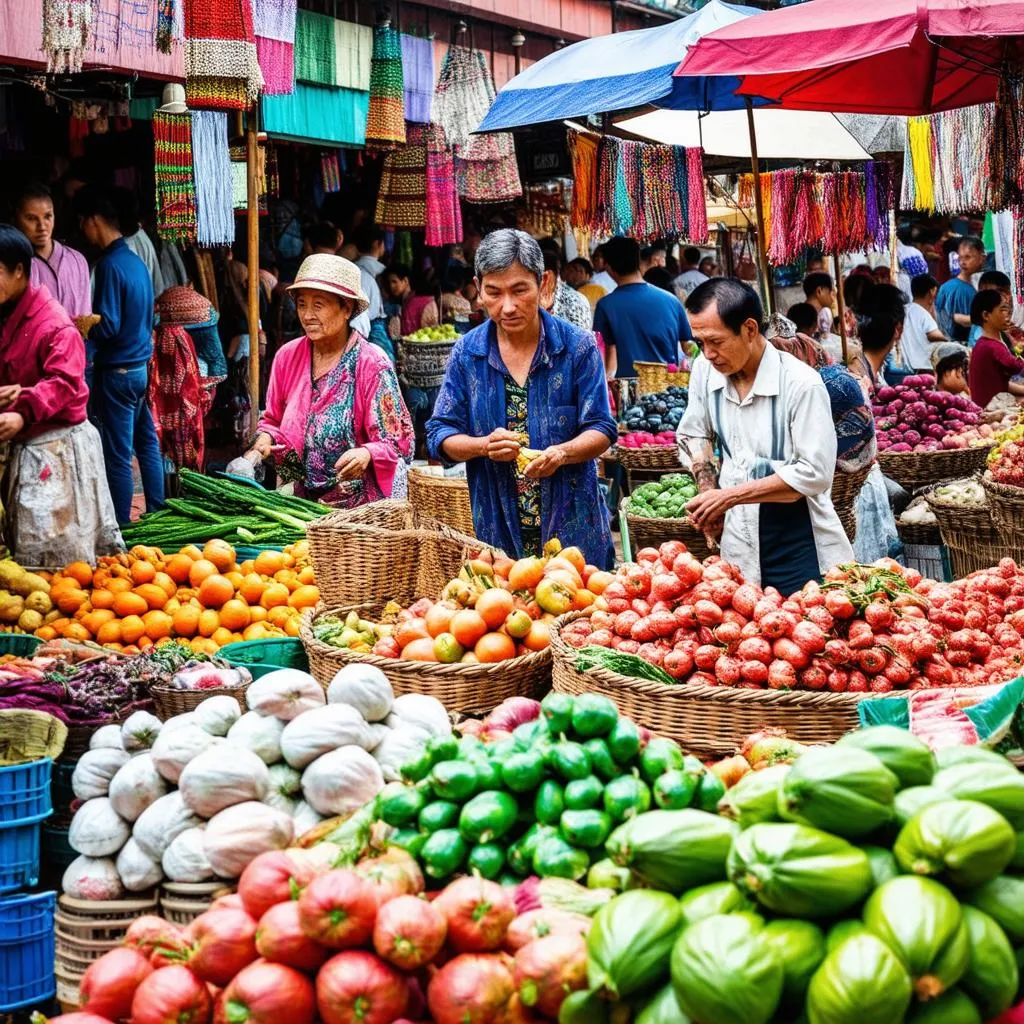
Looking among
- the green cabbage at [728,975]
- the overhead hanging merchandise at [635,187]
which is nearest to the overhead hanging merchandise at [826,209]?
the overhead hanging merchandise at [635,187]

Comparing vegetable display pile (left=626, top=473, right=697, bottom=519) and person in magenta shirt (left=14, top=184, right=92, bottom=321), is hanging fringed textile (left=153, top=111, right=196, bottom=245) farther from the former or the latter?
vegetable display pile (left=626, top=473, right=697, bottom=519)

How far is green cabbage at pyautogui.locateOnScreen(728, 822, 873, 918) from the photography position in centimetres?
170

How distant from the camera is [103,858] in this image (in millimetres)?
2793

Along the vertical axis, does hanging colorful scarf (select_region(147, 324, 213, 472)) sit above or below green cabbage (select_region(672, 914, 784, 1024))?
above

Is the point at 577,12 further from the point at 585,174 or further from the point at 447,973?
the point at 447,973

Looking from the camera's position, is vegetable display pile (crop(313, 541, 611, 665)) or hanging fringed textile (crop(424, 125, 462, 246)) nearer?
vegetable display pile (crop(313, 541, 611, 665))

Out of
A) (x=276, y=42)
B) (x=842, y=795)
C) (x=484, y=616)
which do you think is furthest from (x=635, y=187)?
(x=842, y=795)

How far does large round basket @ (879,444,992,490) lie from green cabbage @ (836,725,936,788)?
6.23 meters

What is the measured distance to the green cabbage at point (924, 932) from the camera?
1.63 metres

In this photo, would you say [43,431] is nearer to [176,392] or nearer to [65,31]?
[65,31]

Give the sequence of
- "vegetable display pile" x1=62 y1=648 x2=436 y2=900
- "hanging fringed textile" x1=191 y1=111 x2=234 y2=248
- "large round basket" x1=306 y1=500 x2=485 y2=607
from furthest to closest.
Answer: "hanging fringed textile" x1=191 y1=111 x2=234 y2=248, "large round basket" x1=306 y1=500 x2=485 y2=607, "vegetable display pile" x1=62 y1=648 x2=436 y2=900

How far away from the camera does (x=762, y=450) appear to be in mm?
4406

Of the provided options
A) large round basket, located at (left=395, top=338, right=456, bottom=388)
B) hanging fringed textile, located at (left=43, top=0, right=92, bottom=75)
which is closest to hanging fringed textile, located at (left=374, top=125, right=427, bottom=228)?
large round basket, located at (left=395, top=338, right=456, bottom=388)

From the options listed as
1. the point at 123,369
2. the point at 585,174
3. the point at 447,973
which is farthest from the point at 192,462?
the point at 447,973
